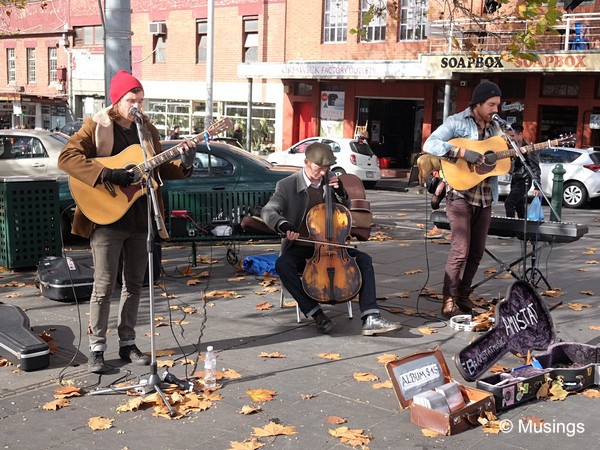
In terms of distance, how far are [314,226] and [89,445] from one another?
9.25 ft

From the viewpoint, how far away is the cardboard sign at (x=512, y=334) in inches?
200

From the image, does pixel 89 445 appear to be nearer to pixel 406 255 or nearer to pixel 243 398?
pixel 243 398

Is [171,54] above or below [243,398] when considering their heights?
above

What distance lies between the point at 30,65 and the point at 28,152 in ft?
89.7

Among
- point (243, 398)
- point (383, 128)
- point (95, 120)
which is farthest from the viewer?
point (383, 128)

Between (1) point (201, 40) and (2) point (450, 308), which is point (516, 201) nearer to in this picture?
(2) point (450, 308)

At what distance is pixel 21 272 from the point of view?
29.0ft

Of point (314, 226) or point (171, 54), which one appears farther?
point (171, 54)

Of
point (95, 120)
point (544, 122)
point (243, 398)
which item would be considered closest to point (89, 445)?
point (243, 398)

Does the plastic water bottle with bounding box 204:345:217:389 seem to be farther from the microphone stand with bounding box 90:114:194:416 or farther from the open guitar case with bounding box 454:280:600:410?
the open guitar case with bounding box 454:280:600:410

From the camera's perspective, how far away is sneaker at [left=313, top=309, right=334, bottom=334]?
638cm

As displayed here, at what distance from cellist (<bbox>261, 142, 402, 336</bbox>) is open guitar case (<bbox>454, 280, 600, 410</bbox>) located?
3.74 feet

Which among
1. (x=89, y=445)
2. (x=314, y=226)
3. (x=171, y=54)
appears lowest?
(x=89, y=445)

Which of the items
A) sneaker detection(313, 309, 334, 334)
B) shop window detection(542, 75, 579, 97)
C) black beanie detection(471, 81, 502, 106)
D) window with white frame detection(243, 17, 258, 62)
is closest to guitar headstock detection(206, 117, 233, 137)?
sneaker detection(313, 309, 334, 334)
